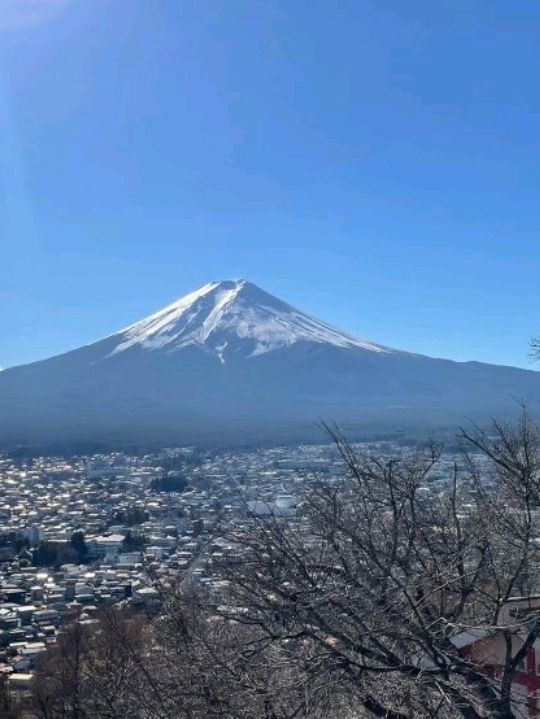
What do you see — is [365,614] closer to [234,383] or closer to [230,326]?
[234,383]

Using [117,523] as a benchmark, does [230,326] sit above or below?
above

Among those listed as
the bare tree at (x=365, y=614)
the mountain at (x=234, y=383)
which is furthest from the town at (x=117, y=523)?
the mountain at (x=234, y=383)

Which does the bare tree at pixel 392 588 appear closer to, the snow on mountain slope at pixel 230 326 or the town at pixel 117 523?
the town at pixel 117 523

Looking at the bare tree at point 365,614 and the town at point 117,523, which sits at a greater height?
the bare tree at point 365,614

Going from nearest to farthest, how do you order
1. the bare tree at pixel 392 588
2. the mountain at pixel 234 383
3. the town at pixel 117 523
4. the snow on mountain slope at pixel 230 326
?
the bare tree at pixel 392 588 < the town at pixel 117 523 < the mountain at pixel 234 383 < the snow on mountain slope at pixel 230 326

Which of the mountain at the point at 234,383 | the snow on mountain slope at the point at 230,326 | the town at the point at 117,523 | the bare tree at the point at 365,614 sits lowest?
the town at the point at 117,523

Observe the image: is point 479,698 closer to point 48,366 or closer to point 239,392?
point 239,392

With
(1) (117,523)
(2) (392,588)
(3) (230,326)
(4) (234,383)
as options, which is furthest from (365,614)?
(3) (230,326)
